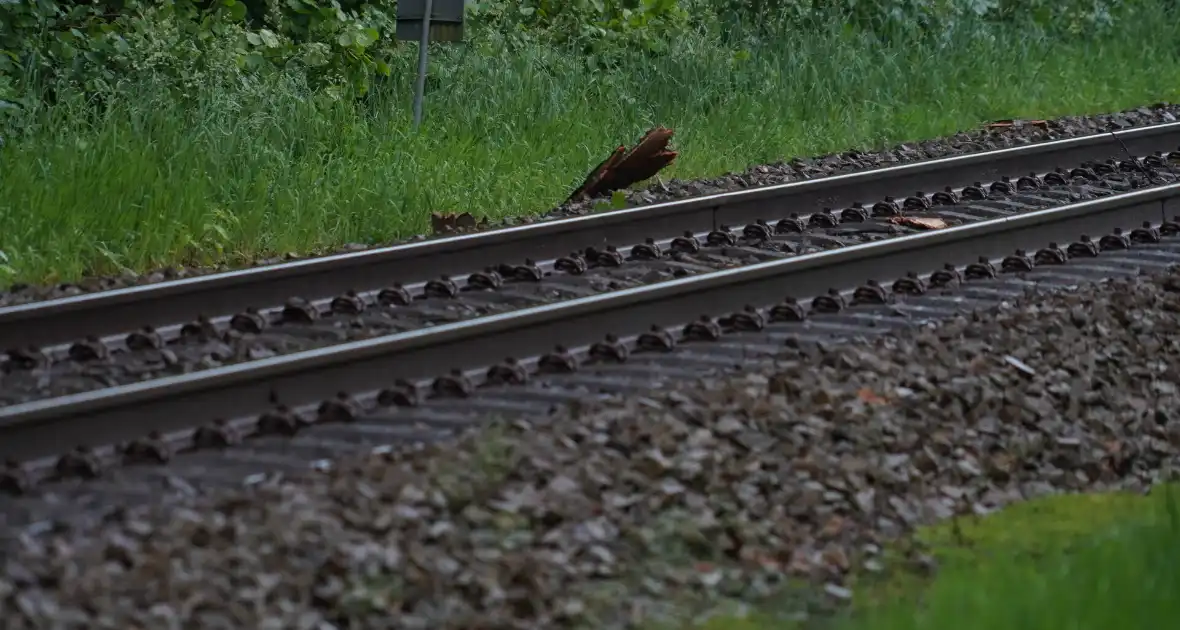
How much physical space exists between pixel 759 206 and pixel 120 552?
572 centimetres

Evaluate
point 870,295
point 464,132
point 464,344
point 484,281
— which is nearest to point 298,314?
point 484,281

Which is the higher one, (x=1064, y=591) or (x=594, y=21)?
(x=594, y=21)

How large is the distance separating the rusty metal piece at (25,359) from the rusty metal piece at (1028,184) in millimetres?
6682

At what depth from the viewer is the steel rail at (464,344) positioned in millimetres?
5219

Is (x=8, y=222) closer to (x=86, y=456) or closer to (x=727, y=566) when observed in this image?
(x=86, y=456)

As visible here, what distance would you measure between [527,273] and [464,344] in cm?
179

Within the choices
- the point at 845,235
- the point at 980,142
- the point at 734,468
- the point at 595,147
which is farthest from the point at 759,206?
the point at 734,468

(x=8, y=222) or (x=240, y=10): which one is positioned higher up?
(x=240, y=10)

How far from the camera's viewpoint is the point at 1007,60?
15.6 metres

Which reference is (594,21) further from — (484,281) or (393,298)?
(393,298)

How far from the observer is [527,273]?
7.92m

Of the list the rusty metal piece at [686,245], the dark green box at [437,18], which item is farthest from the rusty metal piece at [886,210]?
the dark green box at [437,18]

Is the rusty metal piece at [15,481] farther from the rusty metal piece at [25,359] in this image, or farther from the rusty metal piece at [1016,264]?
the rusty metal piece at [1016,264]

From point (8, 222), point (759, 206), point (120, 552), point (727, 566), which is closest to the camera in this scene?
point (120, 552)
